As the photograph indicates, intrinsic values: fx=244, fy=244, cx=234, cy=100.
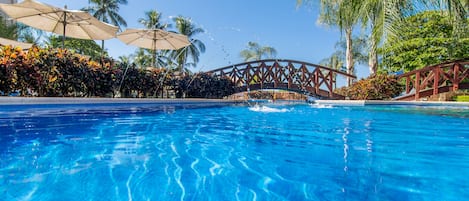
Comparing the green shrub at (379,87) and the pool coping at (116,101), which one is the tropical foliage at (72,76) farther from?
the green shrub at (379,87)

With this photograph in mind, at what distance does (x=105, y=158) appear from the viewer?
210 centimetres

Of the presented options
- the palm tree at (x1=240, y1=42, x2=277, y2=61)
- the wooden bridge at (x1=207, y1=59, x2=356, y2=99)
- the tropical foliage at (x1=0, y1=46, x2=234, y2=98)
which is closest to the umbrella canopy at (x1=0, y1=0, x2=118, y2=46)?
the tropical foliage at (x1=0, y1=46, x2=234, y2=98)

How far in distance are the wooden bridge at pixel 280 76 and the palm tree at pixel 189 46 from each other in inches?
463

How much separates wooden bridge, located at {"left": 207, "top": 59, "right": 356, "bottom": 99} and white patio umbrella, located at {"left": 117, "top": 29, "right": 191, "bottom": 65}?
12.2ft

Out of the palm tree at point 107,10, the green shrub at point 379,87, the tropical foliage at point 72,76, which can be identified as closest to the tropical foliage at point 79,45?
the palm tree at point 107,10

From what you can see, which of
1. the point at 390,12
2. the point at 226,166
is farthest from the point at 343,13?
the point at 226,166

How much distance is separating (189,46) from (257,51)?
9.03 meters

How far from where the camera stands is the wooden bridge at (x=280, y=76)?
14.8 m

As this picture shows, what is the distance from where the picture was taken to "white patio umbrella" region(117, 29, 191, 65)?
10.4 metres

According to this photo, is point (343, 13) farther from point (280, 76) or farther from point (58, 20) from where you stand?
point (58, 20)

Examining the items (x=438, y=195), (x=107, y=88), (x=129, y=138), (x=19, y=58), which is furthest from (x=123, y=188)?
(x=107, y=88)

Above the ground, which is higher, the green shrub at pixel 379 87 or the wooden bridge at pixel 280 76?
the wooden bridge at pixel 280 76

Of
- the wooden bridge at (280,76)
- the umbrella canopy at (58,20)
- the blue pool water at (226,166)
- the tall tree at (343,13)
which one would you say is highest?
the tall tree at (343,13)

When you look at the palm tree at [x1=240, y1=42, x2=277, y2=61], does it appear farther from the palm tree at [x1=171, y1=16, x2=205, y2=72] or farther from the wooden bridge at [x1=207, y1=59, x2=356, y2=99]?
the wooden bridge at [x1=207, y1=59, x2=356, y2=99]
